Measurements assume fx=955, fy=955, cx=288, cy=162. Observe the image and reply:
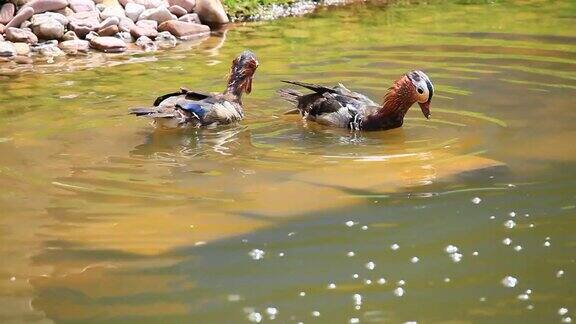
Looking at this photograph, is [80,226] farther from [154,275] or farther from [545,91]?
[545,91]

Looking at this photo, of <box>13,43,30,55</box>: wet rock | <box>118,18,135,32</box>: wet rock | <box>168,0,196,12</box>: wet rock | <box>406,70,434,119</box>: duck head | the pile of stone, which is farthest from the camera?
<box>168,0,196,12</box>: wet rock

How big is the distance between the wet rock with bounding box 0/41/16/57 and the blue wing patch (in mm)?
5816

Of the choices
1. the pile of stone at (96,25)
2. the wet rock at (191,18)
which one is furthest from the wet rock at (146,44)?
the wet rock at (191,18)

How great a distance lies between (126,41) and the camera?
14.4 m

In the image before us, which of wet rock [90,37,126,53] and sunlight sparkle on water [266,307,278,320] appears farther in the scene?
wet rock [90,37,126,53]

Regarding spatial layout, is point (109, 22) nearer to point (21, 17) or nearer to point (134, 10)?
point (134, 10)

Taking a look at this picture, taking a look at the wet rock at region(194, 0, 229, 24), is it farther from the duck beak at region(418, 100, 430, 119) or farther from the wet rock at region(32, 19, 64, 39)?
the duck beak at region(418, 100, 430, 119)

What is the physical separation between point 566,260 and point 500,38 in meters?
8.41

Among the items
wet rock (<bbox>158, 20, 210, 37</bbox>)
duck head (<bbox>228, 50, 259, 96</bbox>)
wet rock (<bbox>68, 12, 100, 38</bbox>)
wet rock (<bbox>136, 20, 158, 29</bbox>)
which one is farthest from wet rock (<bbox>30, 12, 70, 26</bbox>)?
duck head (<bbox>228, 50, 259, 96</bbox>)

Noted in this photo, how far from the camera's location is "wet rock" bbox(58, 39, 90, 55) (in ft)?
45.1

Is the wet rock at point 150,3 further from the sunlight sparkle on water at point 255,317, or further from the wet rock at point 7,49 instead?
the sunlight sparkle on water at point 255,317

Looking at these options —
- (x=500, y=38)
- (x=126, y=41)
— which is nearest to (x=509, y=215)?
(x=500, y=38)

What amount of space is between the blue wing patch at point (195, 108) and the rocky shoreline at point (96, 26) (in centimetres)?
→ 490

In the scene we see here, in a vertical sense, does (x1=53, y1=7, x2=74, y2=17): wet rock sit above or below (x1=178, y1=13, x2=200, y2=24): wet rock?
above
